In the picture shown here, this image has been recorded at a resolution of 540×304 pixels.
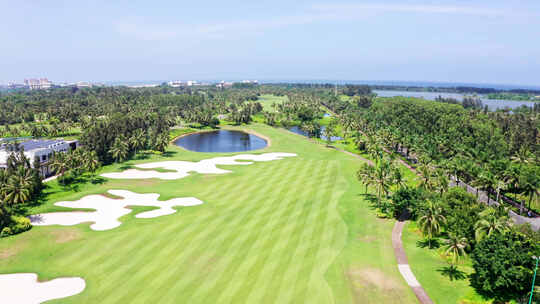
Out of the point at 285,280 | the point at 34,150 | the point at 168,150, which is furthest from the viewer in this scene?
the point at 168,150

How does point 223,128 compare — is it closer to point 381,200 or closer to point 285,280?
point 381,200

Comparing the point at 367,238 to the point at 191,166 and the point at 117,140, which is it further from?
the point at 117,140

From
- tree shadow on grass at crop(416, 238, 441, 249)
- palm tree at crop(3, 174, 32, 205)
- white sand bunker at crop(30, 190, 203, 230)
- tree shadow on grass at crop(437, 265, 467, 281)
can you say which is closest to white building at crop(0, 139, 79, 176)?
palm tree at crop(3, 174, 32, 205)

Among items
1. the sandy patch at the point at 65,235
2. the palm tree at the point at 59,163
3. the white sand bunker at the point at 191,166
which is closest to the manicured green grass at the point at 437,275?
the sandy patch at the point at 65,235

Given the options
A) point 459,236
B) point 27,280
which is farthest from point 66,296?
point 459,236

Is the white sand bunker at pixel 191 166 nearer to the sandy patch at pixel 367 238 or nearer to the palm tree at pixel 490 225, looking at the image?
the sandy patch at pixel 367 238
